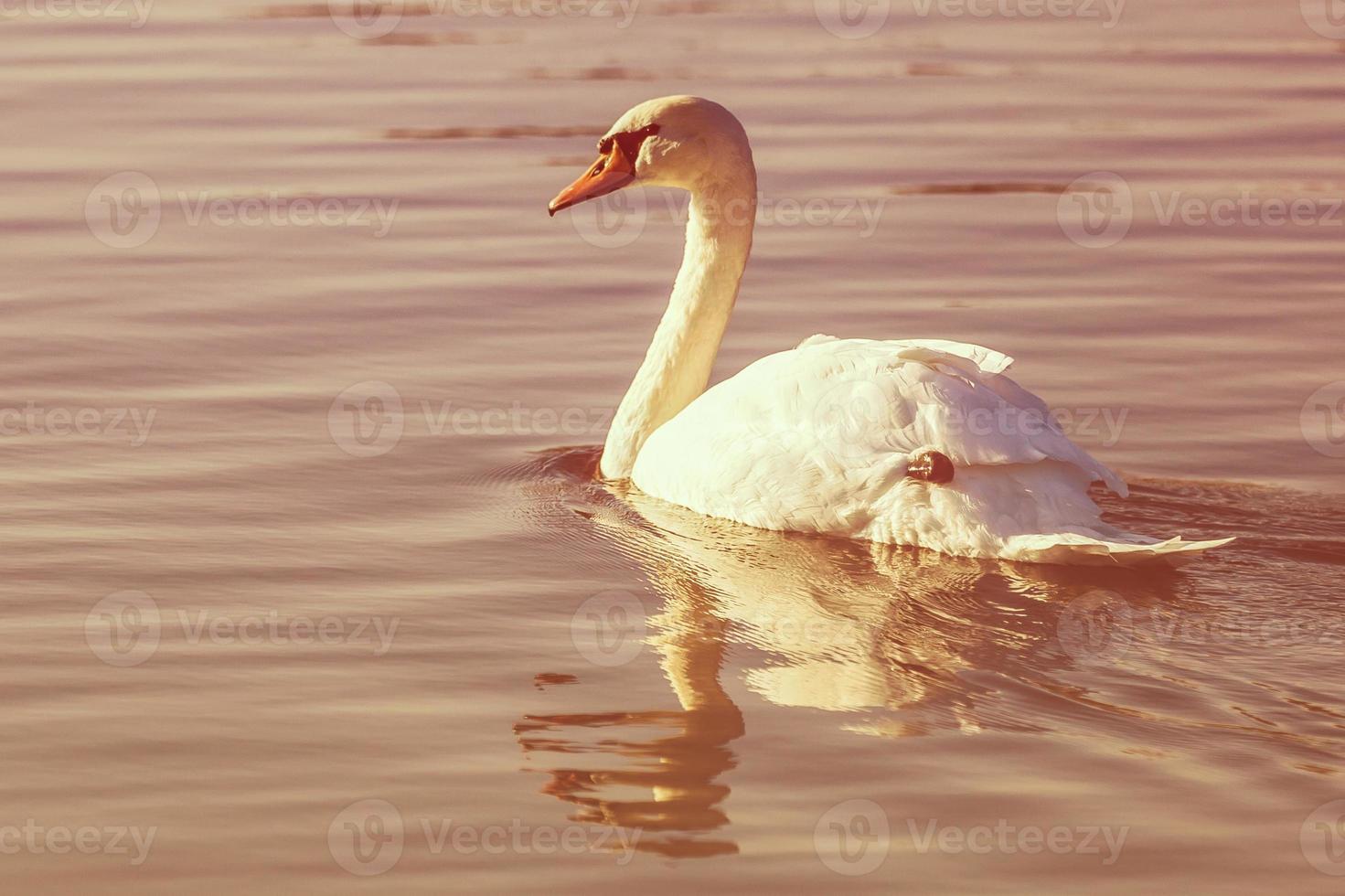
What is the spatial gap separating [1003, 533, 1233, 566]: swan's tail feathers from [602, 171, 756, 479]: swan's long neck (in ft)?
6.58

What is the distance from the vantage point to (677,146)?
8.36m

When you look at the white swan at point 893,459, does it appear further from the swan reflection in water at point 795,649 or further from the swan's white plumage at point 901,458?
the swan reflection in water at point 795,649

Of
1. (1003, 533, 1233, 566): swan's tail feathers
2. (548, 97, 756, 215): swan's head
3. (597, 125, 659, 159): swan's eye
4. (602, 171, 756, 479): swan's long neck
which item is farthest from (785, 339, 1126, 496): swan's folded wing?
(597, 125, 659, 159): swan's eye

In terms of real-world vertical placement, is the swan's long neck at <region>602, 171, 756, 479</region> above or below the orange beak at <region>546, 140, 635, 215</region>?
below

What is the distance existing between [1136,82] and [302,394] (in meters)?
8.00

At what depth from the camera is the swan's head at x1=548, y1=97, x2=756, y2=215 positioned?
27.4 ft

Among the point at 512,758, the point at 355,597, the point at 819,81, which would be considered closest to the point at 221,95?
the point at 819,81

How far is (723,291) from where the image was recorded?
8539 millimetres

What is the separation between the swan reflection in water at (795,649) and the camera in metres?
5.39

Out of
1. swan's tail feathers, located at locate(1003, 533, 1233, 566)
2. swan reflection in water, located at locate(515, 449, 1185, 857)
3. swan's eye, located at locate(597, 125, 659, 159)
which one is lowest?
swan reflection in water, located at locate(515, 449, 1185, 857)

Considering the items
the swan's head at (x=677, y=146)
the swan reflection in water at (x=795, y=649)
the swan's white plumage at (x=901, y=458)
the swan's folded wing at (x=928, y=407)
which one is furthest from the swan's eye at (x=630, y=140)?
the swan reflection in water at (x=795, y=649)

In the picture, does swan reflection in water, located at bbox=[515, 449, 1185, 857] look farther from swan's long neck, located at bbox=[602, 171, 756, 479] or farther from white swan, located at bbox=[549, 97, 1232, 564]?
swan's long neck, located at bbox=[602, 171, 756, 479]

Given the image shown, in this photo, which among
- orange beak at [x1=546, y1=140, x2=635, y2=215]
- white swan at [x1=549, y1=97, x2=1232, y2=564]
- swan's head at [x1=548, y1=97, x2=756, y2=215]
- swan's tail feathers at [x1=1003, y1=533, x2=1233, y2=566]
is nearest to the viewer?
swan's tail feathers at [x1=1003, y1=533, x2=1233, y2=566]

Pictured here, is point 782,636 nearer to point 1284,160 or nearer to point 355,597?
point 355,597
